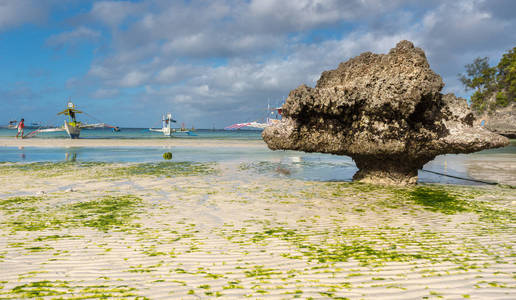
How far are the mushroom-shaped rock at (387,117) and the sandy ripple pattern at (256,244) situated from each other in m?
1.79

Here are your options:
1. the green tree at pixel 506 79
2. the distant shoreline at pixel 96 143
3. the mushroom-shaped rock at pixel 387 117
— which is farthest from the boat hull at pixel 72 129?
the green tree at pixel 506 79

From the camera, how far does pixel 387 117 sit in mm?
11578

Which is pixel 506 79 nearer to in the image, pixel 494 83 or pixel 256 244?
pixel 494 83

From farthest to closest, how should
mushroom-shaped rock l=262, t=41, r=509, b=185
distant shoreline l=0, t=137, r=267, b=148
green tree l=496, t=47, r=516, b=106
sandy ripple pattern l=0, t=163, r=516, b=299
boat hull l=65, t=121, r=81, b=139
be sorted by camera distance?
boat hull l=65, t=121, r=81, b=139 < green tree l=496, t=47, r=516, b=106 < distant shoreline l=0, t=137, r=267, b=148 < mushroom-shaped rock l=262, t=41, r=509, b=185 < sandy ripple pattern l=0, t=163, r=516, b=299

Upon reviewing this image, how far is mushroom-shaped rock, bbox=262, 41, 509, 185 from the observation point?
11.1 meters

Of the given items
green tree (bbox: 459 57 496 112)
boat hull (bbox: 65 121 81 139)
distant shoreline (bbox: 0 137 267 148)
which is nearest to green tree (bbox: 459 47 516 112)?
green tree (bbox: 459 57 496 112)

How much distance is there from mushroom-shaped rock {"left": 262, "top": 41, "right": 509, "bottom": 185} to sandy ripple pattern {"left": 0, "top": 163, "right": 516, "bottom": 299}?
179cm

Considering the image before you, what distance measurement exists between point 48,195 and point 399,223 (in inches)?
395

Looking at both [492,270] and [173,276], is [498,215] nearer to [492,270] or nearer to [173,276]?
[492,270]

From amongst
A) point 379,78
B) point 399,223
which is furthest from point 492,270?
point 379,78

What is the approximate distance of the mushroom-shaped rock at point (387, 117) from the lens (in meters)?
11.1

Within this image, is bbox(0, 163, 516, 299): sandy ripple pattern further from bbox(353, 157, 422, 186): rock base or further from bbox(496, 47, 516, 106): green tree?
bbox(496, 47, 516, 106): green tree

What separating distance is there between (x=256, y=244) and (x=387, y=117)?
25.9 ft

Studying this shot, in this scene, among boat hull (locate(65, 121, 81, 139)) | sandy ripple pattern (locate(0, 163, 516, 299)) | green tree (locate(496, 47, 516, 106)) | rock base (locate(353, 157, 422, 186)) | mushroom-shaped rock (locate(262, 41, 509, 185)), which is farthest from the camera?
boat hull (locate(65, 121, 81, 139))
